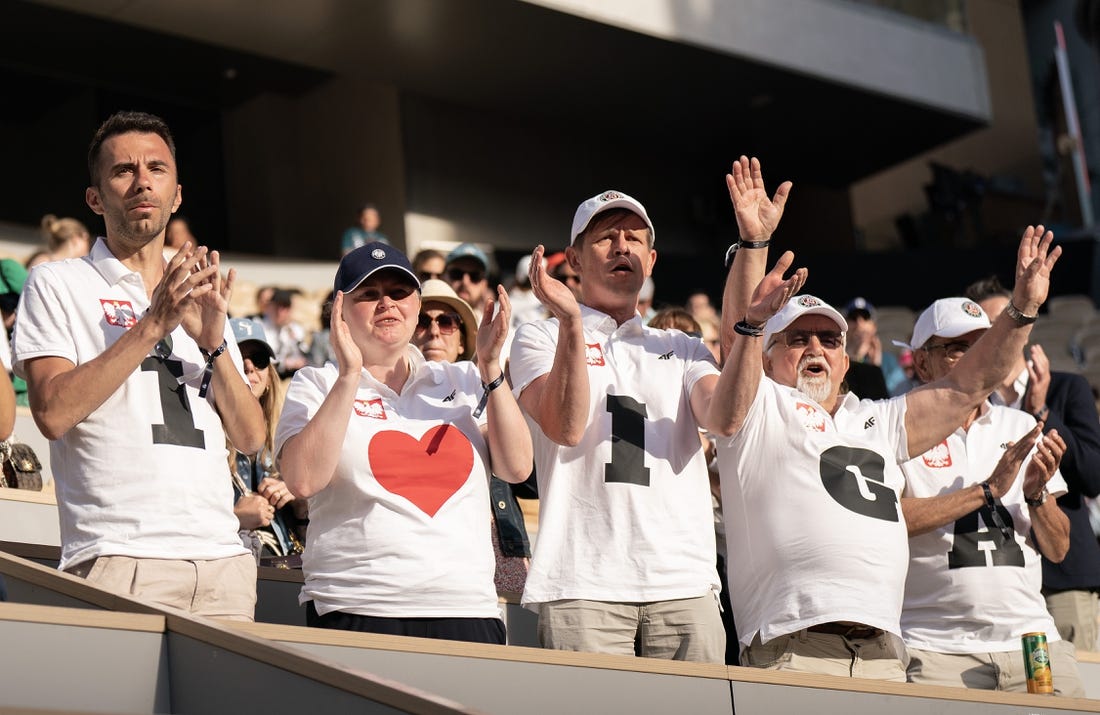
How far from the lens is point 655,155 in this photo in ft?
58.2

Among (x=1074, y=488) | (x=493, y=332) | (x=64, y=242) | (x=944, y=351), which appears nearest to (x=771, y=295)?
(x=493, y=332)

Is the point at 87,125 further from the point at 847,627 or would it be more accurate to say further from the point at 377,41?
the point at 847,627

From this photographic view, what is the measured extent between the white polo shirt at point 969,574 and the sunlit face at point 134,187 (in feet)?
7.80

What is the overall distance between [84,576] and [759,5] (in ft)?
42.5

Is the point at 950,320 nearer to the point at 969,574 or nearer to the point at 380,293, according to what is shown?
the point at 969,574

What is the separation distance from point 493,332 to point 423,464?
37 centimetres

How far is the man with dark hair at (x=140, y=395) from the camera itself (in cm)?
293

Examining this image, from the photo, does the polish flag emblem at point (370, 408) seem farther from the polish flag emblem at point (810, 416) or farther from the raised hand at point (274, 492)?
the polish flag emblem at point (810, 416)

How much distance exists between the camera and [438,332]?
4.61m

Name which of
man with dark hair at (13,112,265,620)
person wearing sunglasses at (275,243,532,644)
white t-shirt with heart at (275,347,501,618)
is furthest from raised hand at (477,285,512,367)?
man with dark hair at (13,112,265,620)

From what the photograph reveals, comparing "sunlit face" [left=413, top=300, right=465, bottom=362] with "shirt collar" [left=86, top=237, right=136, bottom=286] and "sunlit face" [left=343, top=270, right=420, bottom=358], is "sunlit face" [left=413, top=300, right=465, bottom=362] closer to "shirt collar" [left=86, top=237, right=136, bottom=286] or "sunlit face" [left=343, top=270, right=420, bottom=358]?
"sunlit face" [left=343, top=270, right=420, bottom=358]

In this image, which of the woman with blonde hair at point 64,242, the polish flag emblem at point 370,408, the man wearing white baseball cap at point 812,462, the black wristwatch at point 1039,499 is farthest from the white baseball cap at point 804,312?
the woman with blonde hair at point 64,242

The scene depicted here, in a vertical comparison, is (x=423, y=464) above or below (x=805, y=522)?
above

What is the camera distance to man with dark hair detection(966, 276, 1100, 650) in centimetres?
467
